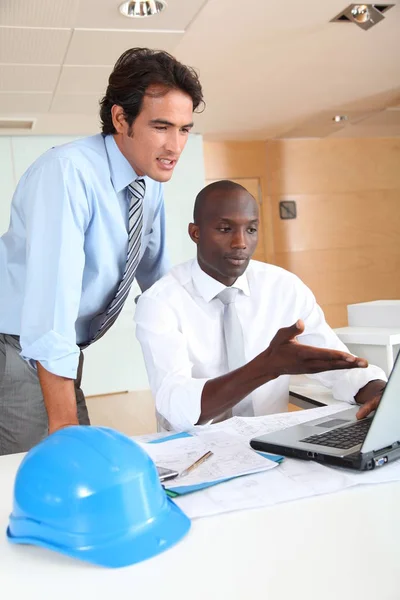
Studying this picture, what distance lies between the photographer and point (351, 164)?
688 centimetres

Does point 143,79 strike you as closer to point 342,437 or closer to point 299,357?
point 299,357

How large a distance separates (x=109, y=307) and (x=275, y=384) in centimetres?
52

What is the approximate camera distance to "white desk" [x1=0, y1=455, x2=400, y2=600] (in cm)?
71

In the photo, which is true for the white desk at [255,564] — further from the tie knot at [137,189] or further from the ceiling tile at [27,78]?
the ceiling tile at [27,78]

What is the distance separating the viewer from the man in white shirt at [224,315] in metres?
1.64

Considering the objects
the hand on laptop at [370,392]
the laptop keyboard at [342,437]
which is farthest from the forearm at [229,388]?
the hand on laptop at [370,392]

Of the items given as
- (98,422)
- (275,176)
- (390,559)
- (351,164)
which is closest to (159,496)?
(390,559)

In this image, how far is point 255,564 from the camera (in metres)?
0.77

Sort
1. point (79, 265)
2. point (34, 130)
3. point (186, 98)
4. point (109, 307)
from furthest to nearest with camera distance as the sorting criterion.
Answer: point (34, 130) → point (109, 307) → point (186, 98) → point (79, 265)

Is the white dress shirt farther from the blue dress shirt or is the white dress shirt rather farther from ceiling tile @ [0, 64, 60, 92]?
ceiling tile @ [0, 64, 60, 92]

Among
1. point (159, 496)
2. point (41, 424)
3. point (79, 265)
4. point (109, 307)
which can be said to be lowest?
point (41, 424)

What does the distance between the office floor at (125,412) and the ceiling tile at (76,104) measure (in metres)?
2.26

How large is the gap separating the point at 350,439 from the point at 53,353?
619 millimetres

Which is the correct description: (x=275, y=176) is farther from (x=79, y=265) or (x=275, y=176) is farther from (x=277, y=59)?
(x=79, y=265)
